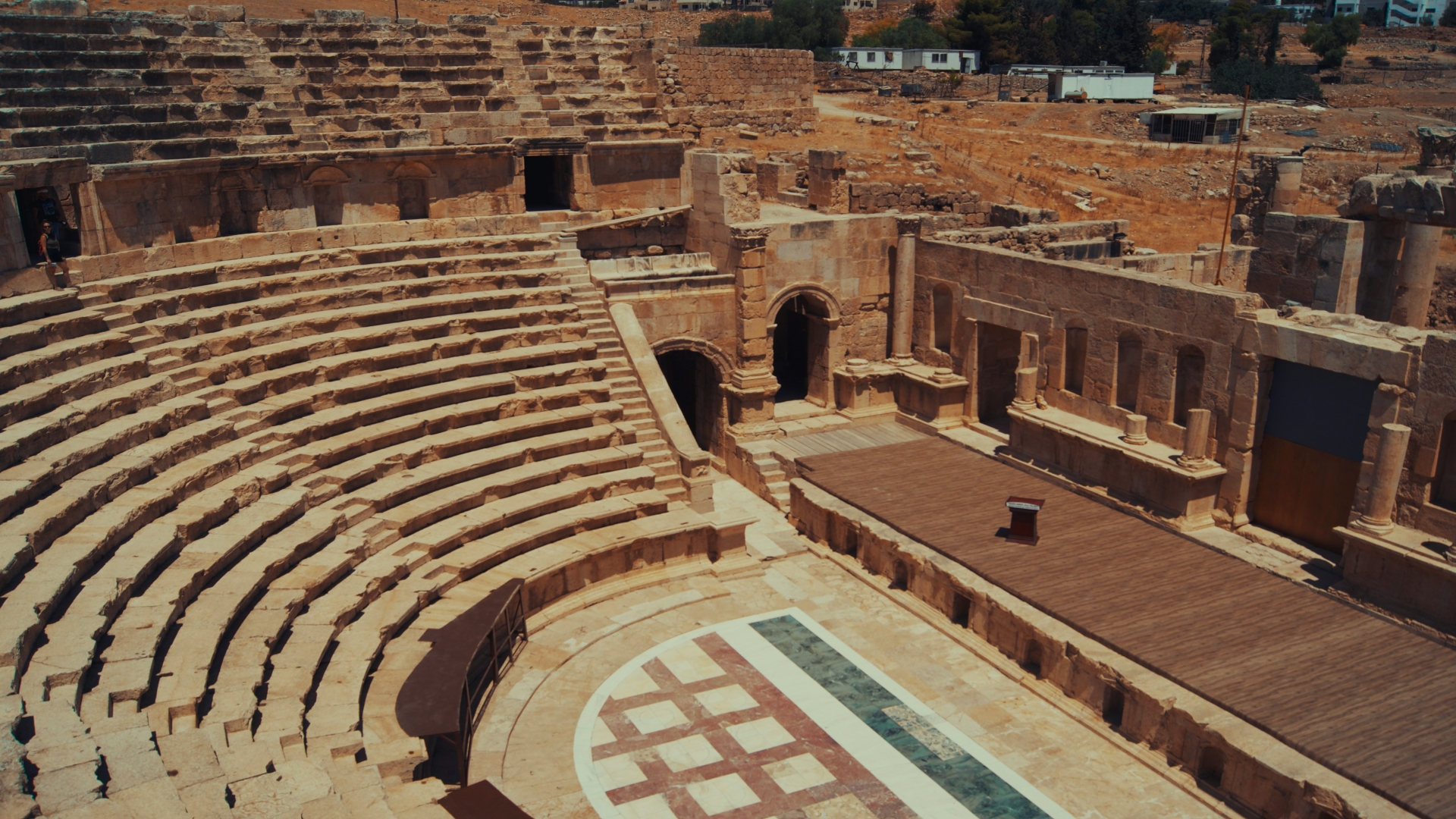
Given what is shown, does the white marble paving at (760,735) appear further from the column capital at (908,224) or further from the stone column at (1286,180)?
the stone column at (1286,180)

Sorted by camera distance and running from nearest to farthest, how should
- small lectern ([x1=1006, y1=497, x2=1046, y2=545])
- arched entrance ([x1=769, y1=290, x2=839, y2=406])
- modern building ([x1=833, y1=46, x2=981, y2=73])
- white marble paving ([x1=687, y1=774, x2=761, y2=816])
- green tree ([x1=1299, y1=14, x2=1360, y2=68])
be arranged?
white marble paving ([x1=687, y1=774, x2=761, y2=816]), small lectern ([x1=1006, y1=497, x2=1046, y2=545]), arched entrance ([x1=769, y1=290, x2=839, y2=406]), modern building ([x1=833, y1=46, x2=981, y2=73]), green tree ([x1=1299, y1=14, x2=1360, y2=68])

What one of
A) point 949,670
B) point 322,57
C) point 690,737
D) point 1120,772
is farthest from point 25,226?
point 1120,772

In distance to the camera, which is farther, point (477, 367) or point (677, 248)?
point (677, 248)

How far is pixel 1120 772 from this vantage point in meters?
11.8

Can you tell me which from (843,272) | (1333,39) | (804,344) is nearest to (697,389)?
(843,272)

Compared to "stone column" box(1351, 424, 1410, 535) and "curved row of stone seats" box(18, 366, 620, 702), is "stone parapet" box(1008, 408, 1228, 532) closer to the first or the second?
"stone column" box(1351, 424, 1410, 535)

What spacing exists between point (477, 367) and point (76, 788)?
10.2 meters

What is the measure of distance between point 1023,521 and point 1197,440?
106 inches

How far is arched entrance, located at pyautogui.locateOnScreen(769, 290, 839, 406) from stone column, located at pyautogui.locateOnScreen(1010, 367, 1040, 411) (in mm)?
4108

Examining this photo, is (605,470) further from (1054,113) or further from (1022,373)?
(1054,113)

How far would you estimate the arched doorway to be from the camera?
20.7 m

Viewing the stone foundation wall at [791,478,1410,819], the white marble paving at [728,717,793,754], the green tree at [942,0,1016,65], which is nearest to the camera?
the stone foundation wall at [791,478,1410,819]

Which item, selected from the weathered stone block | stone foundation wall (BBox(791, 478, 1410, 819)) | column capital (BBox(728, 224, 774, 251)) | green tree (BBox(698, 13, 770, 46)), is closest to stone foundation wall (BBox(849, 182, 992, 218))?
column capital (BBox(728, 224, 774, 251))

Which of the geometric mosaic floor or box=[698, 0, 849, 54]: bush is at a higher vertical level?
box=[698, 0, 849, 54]: bush
